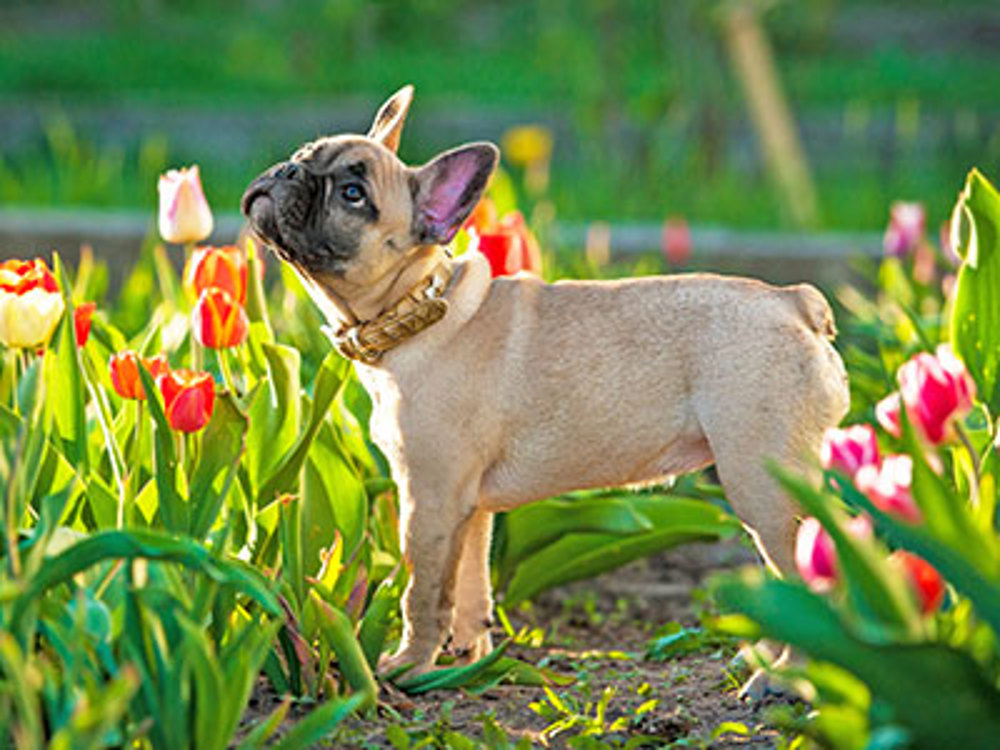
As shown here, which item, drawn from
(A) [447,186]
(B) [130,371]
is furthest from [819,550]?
(B) [130,371]

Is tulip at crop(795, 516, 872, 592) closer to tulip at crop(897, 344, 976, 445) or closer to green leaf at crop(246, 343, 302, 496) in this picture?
tulip at crop(897, 344, 976, 445)

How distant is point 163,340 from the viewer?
3.92 metres

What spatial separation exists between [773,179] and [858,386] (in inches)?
147

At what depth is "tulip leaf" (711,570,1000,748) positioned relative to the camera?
191cm

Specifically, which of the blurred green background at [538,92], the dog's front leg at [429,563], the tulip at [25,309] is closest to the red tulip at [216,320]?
the tulip at [25,309]

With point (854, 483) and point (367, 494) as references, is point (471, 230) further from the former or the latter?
point (854, 483)

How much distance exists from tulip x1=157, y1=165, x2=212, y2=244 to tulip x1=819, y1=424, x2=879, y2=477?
1626mm

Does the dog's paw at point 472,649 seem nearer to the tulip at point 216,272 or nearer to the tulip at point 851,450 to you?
the tulip at point 216,272

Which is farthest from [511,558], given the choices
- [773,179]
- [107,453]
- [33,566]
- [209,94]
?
[209,94]

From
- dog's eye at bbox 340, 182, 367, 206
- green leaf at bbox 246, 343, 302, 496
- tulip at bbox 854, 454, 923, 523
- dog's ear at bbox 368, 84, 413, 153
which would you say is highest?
dog's ear at bbox 368, 84, 413, 153

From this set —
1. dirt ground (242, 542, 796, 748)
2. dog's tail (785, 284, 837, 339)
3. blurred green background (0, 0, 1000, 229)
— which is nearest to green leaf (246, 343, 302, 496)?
dirt ground (242, 542, 796, 748)

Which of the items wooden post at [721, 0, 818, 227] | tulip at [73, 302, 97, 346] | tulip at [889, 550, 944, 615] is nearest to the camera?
tulip at [889, 550, 944, 615]

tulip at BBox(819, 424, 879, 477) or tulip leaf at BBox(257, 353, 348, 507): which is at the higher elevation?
tulip at BBox(819, 424, 879, 477)

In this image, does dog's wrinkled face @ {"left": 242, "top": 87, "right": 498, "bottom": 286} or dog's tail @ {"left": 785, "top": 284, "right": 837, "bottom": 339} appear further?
dog's tail @ {"left": 785, "top": 284, "right": 837, "bottom": 339}
